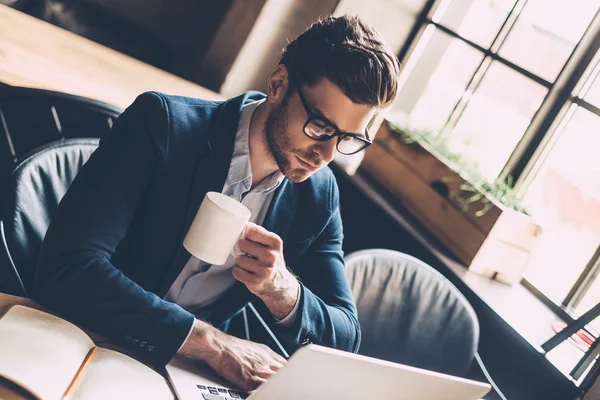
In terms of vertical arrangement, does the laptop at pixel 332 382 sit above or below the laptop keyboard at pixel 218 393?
above

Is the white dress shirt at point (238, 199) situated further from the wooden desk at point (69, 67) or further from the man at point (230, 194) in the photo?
the wooden desk at point (69, 67)

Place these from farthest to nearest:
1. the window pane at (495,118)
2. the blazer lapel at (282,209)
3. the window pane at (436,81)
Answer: the window pane at (436,81) → the window pane at (495,118) → the blazer lapel at (282,209)

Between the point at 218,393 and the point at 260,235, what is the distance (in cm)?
29

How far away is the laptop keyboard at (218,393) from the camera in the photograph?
100 centimetres

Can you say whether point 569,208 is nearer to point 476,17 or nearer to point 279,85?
point 476,17

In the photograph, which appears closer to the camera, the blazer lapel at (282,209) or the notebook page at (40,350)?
the notebook page at (40,350)

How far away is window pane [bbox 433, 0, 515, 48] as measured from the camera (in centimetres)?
285

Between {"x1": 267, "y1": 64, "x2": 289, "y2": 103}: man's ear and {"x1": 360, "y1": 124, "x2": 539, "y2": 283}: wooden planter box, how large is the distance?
1.12 metres

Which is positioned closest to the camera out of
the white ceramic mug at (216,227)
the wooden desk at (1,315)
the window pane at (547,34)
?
the wooden desk at (1,315)

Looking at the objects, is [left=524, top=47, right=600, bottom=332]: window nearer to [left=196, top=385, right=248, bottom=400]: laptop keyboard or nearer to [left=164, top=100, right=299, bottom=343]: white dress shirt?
[left=164, top=100, right=299, bottom=343]: white dress shirt

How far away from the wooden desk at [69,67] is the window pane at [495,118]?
1321 millimetres

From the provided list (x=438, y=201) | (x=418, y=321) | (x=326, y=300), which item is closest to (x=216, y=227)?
(x=326, y=300)

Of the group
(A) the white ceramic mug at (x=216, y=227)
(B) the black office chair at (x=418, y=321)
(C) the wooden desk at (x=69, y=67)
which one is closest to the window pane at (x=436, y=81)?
(C) the wooden desk at (x=69, y=67)

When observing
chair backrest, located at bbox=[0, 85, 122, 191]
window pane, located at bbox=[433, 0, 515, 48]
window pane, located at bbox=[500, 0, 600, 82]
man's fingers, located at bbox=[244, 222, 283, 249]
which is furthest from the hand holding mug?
window pane, located at bbox=[433, 0, 515, 48]
